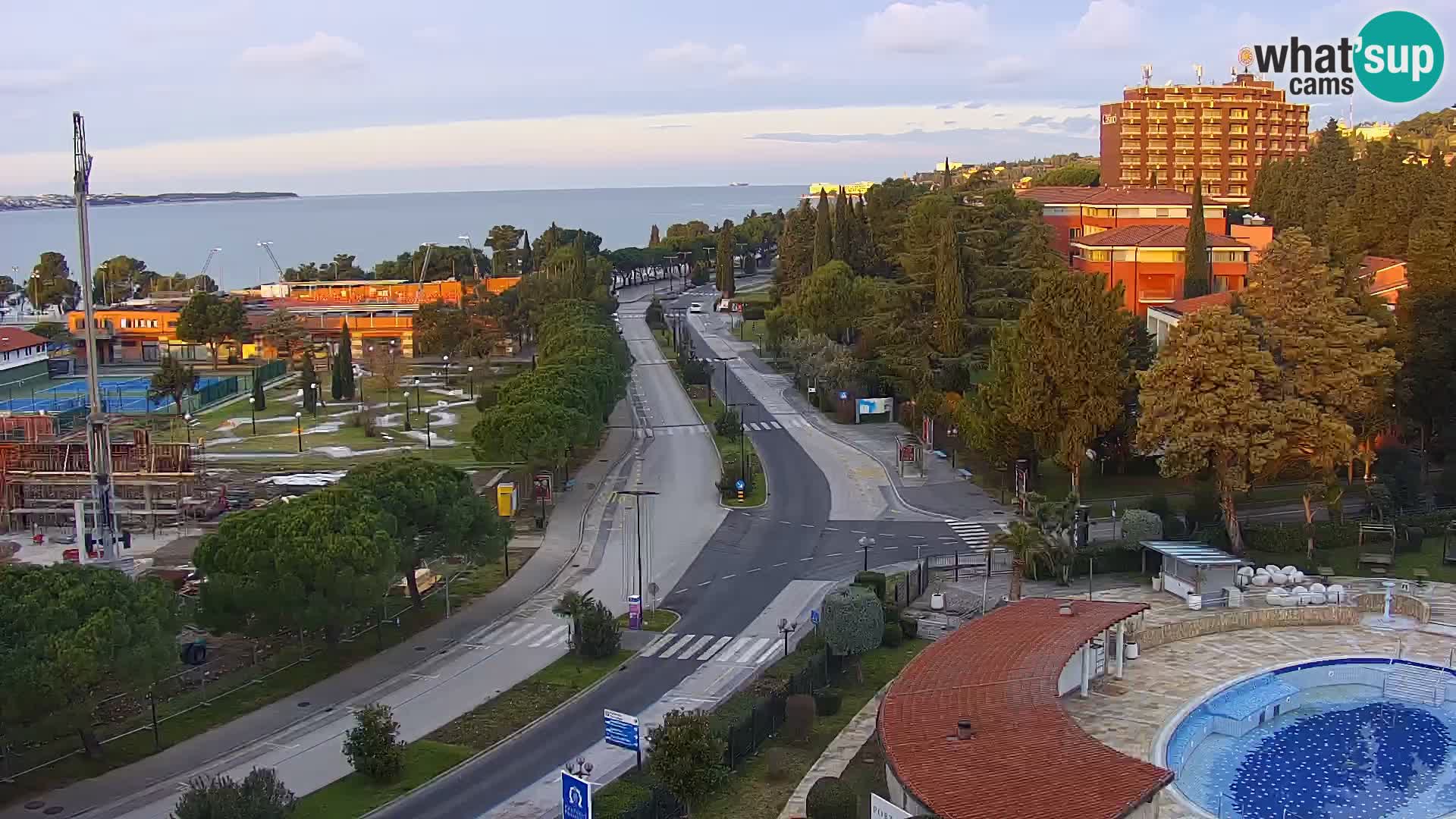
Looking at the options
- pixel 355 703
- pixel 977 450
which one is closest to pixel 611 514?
pixel 977 450

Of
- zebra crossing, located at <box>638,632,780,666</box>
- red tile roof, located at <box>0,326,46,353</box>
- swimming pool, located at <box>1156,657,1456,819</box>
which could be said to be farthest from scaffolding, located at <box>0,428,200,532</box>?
red tile roof, located at <box>0,326,46,353</box>

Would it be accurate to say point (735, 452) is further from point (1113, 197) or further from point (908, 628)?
point (1113, 197)

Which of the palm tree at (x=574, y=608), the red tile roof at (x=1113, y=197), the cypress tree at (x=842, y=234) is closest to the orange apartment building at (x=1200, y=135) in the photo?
the red tile roof at (x=1113, y=197)

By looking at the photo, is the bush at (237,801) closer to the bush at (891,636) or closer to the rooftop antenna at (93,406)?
the rooftop antenna at (93,406)

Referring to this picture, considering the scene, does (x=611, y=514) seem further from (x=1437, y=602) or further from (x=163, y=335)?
(x=163, y=335)

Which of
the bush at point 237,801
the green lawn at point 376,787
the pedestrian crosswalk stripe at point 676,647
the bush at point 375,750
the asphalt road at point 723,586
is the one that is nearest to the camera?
the bush at point 237,801

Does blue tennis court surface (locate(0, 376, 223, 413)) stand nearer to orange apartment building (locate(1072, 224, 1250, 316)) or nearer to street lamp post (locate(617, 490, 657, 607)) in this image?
street lamp post (locate(617, 490, 657, 607))
